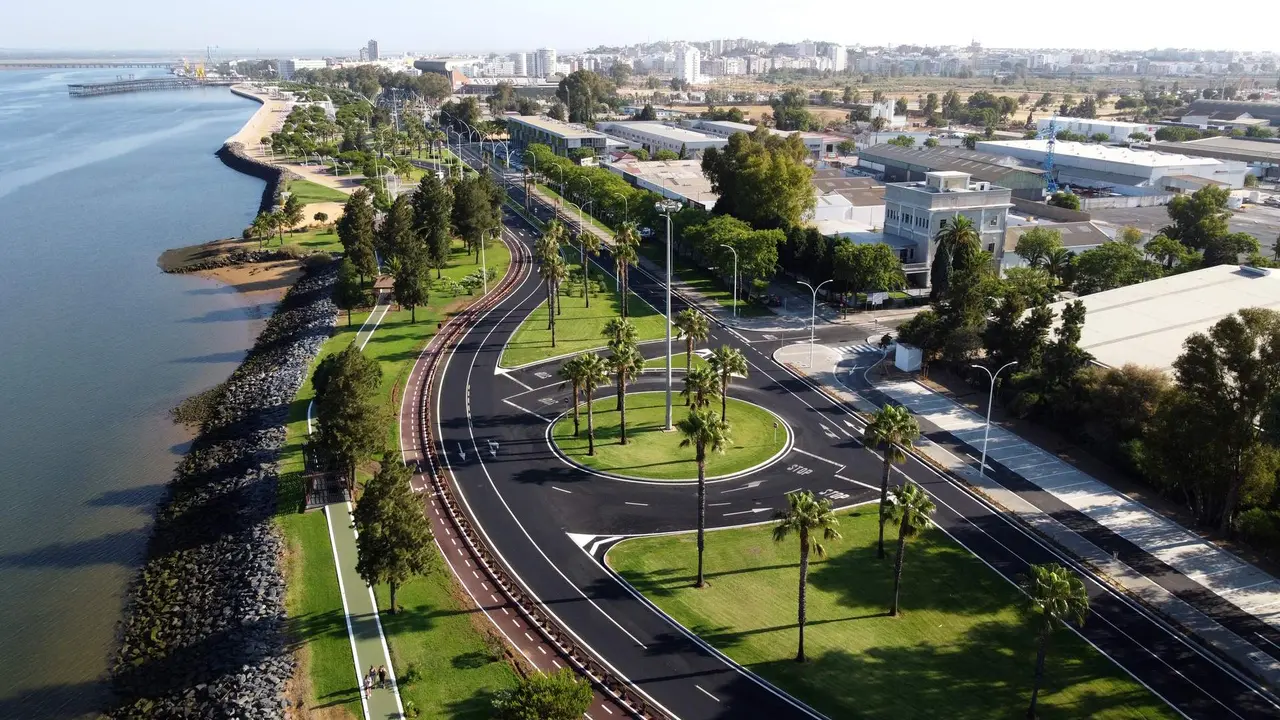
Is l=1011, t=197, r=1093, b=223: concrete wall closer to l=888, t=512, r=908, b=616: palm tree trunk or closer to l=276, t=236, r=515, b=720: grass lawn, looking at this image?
l=888, t=512, r=908, b=616: palm tree trunk

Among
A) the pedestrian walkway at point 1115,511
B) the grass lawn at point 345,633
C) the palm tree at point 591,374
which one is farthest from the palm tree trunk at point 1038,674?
the palm tree at point 591,374

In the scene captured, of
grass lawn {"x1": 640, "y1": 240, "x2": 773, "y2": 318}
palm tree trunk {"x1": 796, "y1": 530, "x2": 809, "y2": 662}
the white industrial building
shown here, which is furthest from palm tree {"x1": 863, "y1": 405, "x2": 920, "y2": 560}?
the white industrial building

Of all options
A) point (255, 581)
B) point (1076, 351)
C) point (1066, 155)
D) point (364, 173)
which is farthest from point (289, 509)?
point (1066, 155)

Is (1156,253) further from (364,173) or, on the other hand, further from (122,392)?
(364,173)

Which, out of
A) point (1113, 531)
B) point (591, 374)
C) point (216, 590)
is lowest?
point (216, 590)

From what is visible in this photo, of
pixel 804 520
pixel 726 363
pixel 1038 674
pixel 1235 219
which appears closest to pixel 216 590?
pixel 804 520

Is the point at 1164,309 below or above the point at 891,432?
below

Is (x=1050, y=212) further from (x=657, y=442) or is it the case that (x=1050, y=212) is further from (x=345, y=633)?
(x=345, y=633)
